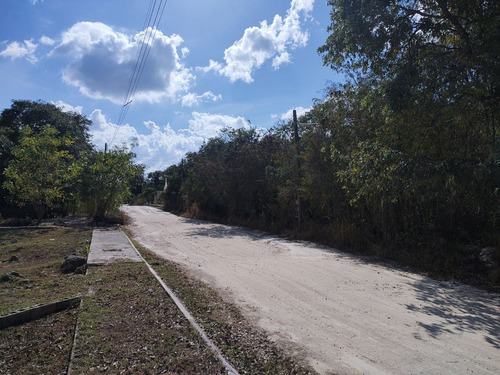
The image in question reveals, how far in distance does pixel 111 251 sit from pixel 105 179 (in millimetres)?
11354

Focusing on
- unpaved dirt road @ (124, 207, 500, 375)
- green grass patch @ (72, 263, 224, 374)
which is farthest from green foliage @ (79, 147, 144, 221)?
green grass patch @ (72, 263, 224, 374)

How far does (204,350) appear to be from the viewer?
4211 mm

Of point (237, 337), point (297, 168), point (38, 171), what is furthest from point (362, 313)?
point (38, 171)

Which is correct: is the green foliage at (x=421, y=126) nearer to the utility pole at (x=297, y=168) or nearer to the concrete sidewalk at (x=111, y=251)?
the utility pole at (x=297, y=168)

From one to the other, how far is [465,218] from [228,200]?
15.3 meters

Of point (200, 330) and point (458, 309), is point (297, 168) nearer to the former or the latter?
point (458, 309)

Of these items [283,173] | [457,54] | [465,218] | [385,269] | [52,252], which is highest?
[457,54]

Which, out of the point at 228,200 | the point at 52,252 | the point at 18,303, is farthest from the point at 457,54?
the point at 228,200

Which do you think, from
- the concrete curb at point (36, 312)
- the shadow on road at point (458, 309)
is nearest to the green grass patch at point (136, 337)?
the concrete curb at point (36, 312)

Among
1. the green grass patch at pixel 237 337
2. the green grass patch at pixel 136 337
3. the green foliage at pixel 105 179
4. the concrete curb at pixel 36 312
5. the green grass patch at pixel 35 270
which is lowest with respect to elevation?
the green grass patch at pixel 35 270

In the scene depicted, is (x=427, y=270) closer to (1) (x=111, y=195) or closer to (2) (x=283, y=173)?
(2) (x=283, y=173)

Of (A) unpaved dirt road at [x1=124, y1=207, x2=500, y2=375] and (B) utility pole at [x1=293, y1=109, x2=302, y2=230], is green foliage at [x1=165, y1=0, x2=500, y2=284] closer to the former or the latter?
(A) unpaved dirt road at [x1=124, y1=207, x2=500, y2=375]

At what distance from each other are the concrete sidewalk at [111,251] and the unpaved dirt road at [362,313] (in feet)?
5.29

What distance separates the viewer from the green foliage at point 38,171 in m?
18.2
